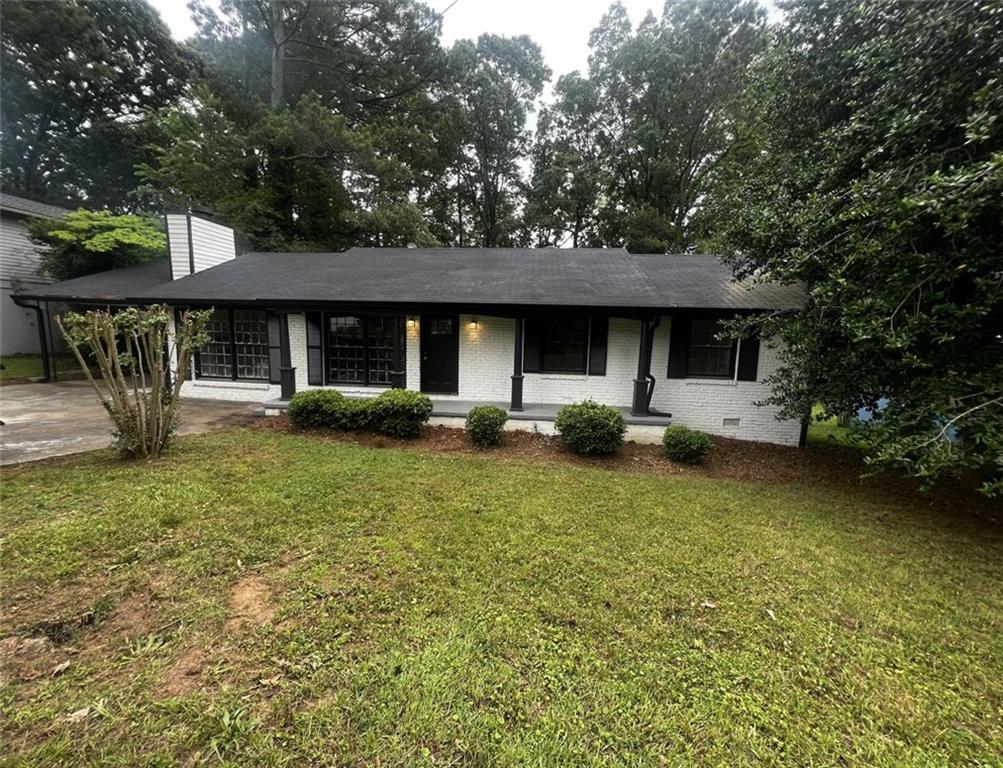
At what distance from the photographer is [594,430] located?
684 centimetres

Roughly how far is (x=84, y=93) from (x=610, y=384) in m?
29.8

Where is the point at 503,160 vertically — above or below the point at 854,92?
above

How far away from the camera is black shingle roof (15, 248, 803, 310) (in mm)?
8398

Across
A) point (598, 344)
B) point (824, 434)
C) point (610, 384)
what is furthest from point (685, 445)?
point (824, 434)

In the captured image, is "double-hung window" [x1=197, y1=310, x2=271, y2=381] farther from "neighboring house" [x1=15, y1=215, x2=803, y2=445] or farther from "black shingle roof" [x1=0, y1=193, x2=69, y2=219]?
"black shingle roof" [x1=0, y1=193, x2=69, y2=219]

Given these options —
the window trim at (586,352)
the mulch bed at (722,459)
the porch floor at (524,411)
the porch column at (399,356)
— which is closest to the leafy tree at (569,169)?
the window trim at (586,352)

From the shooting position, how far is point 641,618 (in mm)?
2936

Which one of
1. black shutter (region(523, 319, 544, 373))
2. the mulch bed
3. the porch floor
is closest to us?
the mulch bed

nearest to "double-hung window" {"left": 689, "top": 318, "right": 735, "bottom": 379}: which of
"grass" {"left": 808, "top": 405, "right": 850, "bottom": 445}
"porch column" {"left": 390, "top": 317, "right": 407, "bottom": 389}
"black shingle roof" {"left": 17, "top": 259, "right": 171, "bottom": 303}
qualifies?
"grass" {"left": 808, "top": 405, "right": 850, "bottom": 445}

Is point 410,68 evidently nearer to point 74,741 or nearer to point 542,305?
point 542,305

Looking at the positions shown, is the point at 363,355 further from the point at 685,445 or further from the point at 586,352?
the point at 685,445

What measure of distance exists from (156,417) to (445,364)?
212 inches

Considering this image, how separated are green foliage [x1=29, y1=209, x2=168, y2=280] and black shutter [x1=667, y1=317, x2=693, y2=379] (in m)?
17.4

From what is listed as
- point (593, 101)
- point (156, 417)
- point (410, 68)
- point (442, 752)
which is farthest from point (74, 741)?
point (593, 101)
